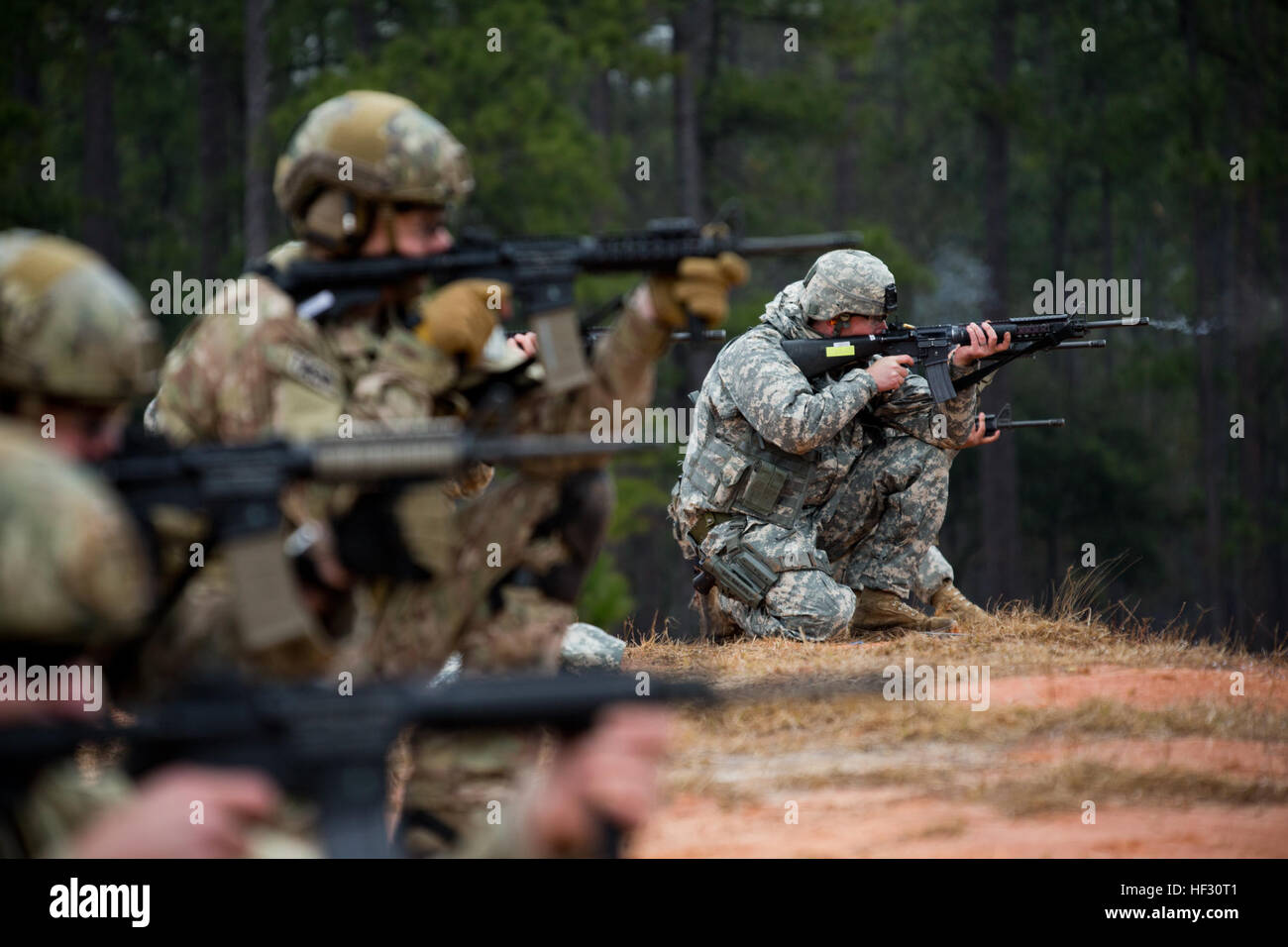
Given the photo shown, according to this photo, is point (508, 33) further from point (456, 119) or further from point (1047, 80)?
point (1047, 80)

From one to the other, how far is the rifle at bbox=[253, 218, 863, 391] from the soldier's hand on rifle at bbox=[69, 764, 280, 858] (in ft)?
5.64

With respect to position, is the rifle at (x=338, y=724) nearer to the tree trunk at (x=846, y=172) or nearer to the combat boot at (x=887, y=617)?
the combat boot at (x=887, y=617)

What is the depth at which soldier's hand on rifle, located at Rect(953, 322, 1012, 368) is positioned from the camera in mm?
8406

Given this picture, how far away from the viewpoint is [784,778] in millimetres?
5555

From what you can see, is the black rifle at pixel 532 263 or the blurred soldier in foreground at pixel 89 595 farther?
the black rifle at pixel 532 263

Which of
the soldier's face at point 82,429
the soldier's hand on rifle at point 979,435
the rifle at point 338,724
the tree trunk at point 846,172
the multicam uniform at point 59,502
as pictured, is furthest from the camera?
the tree trunk at point 846,172

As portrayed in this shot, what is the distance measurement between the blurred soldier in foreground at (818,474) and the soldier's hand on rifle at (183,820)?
5.58 m

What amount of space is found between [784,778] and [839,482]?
11.8ft

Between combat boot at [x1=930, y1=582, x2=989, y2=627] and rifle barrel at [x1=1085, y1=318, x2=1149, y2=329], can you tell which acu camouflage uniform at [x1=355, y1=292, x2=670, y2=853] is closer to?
rifle barrel at [x1=1085, y1=318, x2=1149, y2=329]

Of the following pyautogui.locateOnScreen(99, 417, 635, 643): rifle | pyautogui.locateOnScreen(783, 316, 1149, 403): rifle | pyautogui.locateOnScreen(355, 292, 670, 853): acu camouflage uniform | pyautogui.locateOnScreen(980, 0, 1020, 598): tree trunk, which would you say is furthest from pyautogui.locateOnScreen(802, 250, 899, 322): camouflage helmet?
pyautogui.locateOnScreen(980, 0, 1020, 598): tree trunk

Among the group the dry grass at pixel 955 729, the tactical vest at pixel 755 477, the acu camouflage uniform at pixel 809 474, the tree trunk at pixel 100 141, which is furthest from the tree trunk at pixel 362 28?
the dry grass at pixel 955 729

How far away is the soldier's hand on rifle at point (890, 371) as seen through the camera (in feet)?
27.0

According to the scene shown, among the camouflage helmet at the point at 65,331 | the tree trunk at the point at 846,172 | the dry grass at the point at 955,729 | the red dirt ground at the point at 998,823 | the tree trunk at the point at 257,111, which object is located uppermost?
the tree trunk at the point at 846,172

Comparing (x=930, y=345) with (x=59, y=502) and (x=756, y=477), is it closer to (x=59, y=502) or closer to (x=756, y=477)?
(x=756, y=477)
